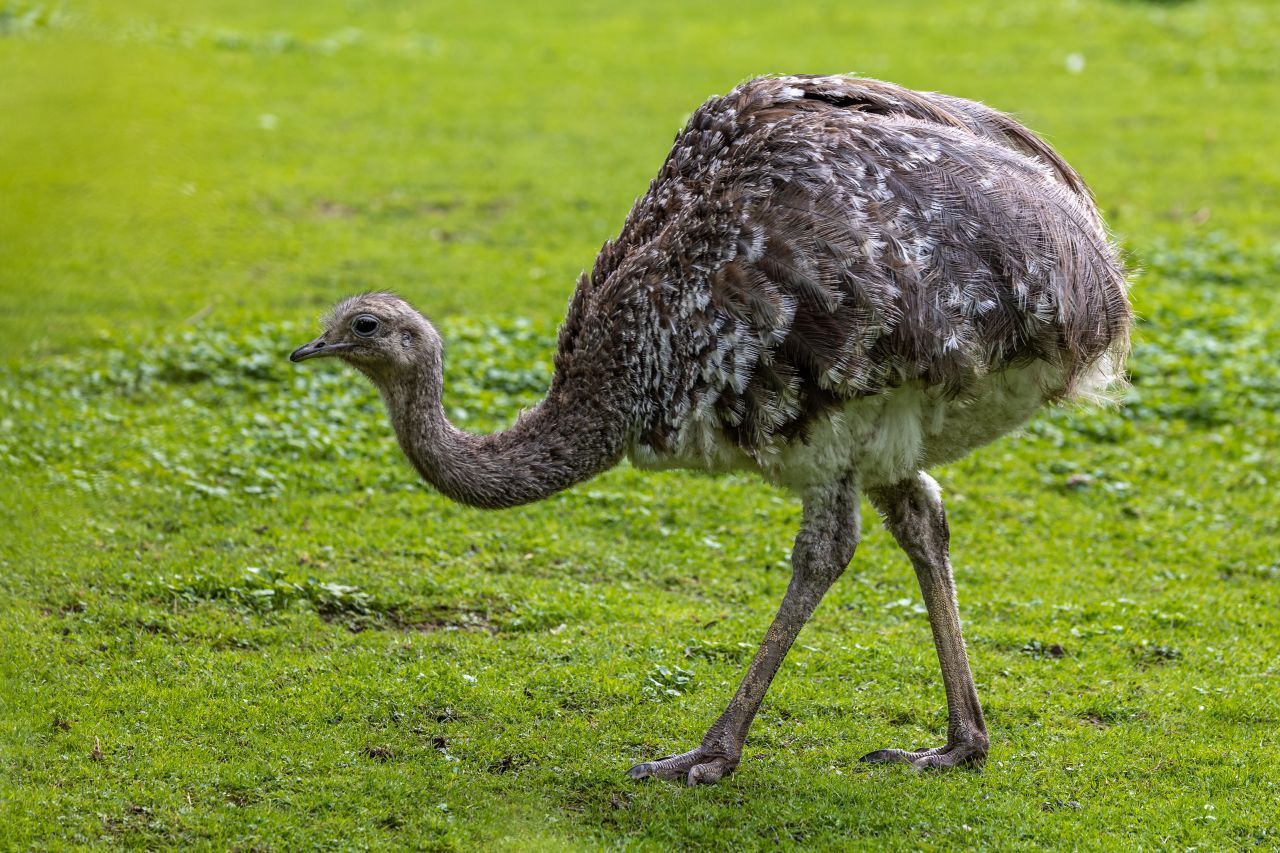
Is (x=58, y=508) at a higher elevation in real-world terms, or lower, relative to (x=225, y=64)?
lower

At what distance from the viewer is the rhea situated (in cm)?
577

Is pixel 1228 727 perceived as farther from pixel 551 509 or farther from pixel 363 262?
pixel 363 262

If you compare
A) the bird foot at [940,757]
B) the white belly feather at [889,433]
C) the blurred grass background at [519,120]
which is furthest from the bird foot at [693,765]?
the blurred grass background at [519,120]

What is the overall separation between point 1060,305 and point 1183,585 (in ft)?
10.4

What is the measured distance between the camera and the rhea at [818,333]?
5773mm

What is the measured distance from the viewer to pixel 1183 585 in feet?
27.1

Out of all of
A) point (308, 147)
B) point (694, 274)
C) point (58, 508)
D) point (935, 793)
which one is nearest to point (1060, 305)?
point (694, 274)

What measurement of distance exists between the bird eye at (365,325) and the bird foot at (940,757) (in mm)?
2834

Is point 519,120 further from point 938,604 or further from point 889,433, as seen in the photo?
point 889,433

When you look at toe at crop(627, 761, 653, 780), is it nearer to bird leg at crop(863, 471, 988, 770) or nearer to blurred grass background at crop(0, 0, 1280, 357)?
bird leg at crop(863, 471, 988, 770)

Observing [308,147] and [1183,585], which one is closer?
[1183,585]

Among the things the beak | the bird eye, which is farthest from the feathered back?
the beak

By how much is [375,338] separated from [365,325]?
0.07 m

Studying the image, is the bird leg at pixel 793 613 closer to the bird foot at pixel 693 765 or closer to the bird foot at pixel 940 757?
the bird foot at pixel 693 765
